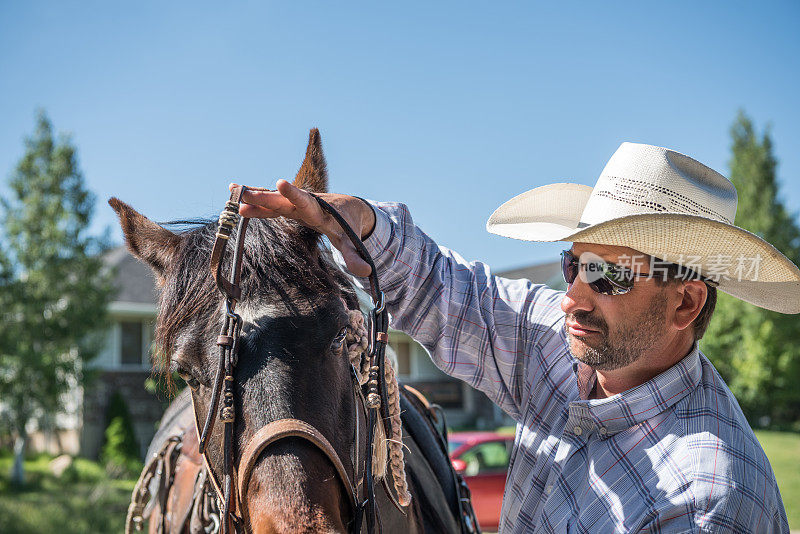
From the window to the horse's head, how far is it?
1993 cm

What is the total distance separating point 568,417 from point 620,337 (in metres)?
0.37

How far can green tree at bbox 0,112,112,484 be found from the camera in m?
15.4

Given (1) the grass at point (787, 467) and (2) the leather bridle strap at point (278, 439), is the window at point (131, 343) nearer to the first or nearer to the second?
(1) the grass at point (787, 467)

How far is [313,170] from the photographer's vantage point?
→ 215cm

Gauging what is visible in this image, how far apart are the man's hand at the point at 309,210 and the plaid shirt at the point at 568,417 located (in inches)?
7.4

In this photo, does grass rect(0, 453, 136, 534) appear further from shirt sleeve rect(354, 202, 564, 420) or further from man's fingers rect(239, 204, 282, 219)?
man's fingers rect(239, 204, 282, 219)

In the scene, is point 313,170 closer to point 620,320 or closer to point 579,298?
point 579,298

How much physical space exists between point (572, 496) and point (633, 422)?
0.32 m

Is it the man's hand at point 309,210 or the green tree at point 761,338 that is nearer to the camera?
the man's hand at point 309,210

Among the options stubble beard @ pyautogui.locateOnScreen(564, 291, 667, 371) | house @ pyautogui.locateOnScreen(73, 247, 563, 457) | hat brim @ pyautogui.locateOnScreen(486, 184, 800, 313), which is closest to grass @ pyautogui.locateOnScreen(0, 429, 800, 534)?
house @ pyautogui.locateOnScreen(73, 247, 563, 457)

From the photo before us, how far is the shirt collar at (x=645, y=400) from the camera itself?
76.7 inches

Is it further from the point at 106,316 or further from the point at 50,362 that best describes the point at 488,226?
the point at 106,316

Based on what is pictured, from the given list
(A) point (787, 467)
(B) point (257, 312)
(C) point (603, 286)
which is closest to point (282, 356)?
(B) point (257, 312)

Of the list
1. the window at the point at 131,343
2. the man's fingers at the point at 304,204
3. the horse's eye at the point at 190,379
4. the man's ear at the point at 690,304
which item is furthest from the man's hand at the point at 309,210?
the window at the point at 131,343
